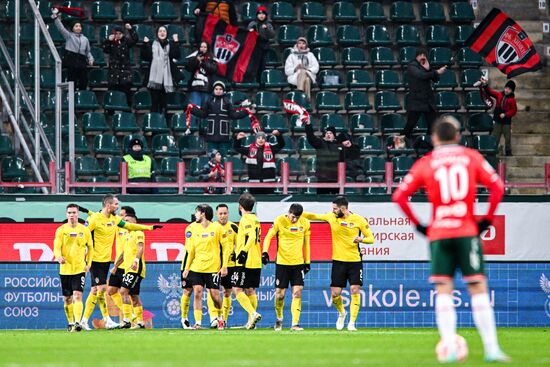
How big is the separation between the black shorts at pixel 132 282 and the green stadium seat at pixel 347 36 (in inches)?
403

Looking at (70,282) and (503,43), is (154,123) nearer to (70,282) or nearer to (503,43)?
(70,282)

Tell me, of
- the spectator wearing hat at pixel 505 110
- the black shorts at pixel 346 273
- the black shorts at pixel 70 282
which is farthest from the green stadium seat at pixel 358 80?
the black shorts at pixel 70 282

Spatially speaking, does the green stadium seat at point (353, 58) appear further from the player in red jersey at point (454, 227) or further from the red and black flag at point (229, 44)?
the player in red jersey at point (454, 227)

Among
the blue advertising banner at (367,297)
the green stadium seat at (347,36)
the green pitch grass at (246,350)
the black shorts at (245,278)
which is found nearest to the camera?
the green pitch grass at (246,350)

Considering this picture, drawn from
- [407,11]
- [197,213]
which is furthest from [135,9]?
[197,213]

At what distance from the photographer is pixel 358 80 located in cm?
2947

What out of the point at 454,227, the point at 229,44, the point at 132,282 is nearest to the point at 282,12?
the point at 229,44

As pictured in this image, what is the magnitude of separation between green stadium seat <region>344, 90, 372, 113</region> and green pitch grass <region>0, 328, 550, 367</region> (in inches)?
421

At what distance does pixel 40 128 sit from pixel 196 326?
4940 mm

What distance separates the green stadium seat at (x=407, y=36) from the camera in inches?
1206

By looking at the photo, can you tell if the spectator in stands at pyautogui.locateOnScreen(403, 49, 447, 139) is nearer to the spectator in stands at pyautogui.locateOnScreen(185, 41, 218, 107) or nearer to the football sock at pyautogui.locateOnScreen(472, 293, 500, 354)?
the spectator in stands at pyautogui.locateOnScreen(185, 41, 218, 107)

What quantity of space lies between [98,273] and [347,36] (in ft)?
35.6

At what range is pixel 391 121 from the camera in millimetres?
28562

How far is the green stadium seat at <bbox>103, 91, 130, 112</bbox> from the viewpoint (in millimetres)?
27875
